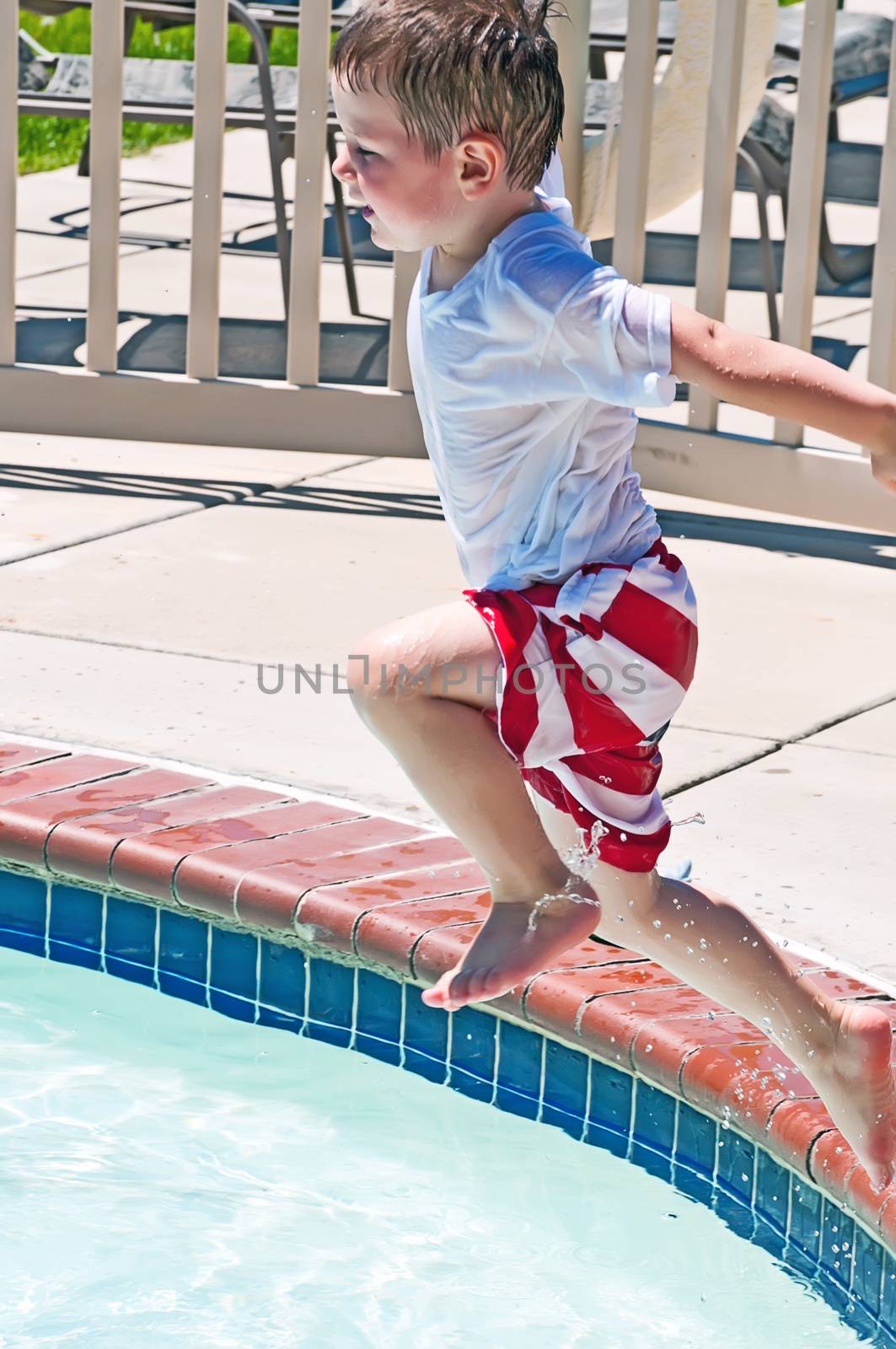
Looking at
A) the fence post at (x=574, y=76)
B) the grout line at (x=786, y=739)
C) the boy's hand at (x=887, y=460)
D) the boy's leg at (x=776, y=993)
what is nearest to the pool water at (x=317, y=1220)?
the boy's leg at (x=776, y=993)

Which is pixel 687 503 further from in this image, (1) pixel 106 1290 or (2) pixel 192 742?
(1) pixel 106 1290

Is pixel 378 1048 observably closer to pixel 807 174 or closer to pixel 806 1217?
pixel 806 1217

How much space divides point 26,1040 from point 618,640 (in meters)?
1.53

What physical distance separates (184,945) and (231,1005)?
0.42 ft

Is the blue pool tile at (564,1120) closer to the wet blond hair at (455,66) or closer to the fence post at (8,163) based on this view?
the wet blond hair at (455,66)

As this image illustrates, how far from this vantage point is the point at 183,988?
3350 millimetres

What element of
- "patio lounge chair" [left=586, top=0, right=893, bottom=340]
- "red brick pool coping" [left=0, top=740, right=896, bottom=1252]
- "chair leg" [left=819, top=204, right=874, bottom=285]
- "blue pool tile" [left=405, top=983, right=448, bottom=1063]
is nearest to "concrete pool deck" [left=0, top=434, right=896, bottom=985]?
"red brick pool coping" [left=0, top=740, right=896, bottom=1252]

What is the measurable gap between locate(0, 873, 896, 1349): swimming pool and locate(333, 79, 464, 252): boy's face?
1296 mm

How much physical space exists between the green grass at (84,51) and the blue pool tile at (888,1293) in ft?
27.8

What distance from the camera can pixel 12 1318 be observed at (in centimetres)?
255

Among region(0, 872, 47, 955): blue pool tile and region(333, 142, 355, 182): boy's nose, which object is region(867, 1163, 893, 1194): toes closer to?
region(333, 142, 355, 182): boy's nose

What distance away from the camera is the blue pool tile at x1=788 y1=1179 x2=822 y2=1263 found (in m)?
2.55

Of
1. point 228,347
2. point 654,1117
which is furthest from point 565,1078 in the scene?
point 228,347

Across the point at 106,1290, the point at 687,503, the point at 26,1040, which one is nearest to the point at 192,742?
the point at 26,1040
